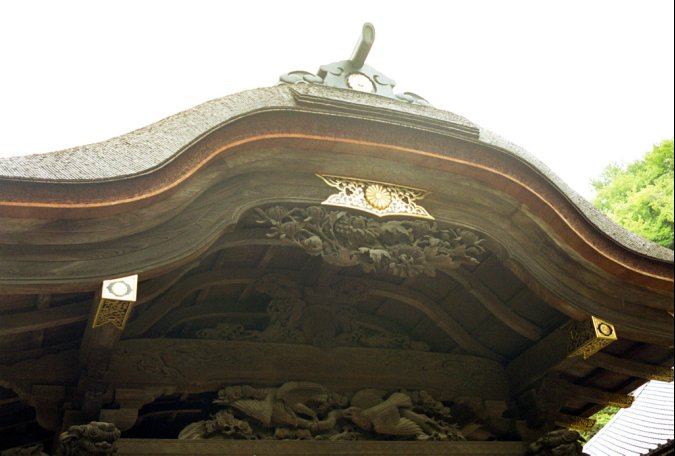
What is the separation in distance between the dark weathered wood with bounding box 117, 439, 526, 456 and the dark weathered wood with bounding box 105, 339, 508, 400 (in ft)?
1.57

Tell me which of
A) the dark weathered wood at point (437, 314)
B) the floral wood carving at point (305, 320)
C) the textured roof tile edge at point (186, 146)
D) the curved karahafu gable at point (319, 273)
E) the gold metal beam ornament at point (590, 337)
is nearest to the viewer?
the textured roof tile edge at point (186, 146)

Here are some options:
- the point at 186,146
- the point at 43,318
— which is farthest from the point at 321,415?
the point at 186,146

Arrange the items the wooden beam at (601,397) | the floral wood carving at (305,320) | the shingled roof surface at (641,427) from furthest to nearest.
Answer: the shingled roof surface at (641,427), the wooden beam at (601,397), the floral wood carving at (305,320)

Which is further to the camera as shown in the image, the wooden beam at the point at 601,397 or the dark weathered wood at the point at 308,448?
the wooden beam at the point at 601,397

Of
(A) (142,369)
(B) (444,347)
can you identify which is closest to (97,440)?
(A) (142,369)

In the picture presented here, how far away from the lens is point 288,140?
4730mm

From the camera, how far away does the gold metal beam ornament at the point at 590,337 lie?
523 cm

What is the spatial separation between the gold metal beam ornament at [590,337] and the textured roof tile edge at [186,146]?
0.62 m

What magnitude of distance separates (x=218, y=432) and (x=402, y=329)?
2113mm

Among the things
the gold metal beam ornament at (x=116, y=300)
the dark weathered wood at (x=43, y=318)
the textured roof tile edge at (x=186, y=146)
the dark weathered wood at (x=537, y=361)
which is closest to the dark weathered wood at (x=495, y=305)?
the dark weathered wood at (x=537, y=361)

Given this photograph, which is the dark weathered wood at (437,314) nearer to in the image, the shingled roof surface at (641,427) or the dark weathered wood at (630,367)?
the dark weathered wood at (630,367)

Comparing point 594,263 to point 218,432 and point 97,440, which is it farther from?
point 97,440

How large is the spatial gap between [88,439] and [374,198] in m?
2.39

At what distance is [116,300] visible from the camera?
3.96 metres
